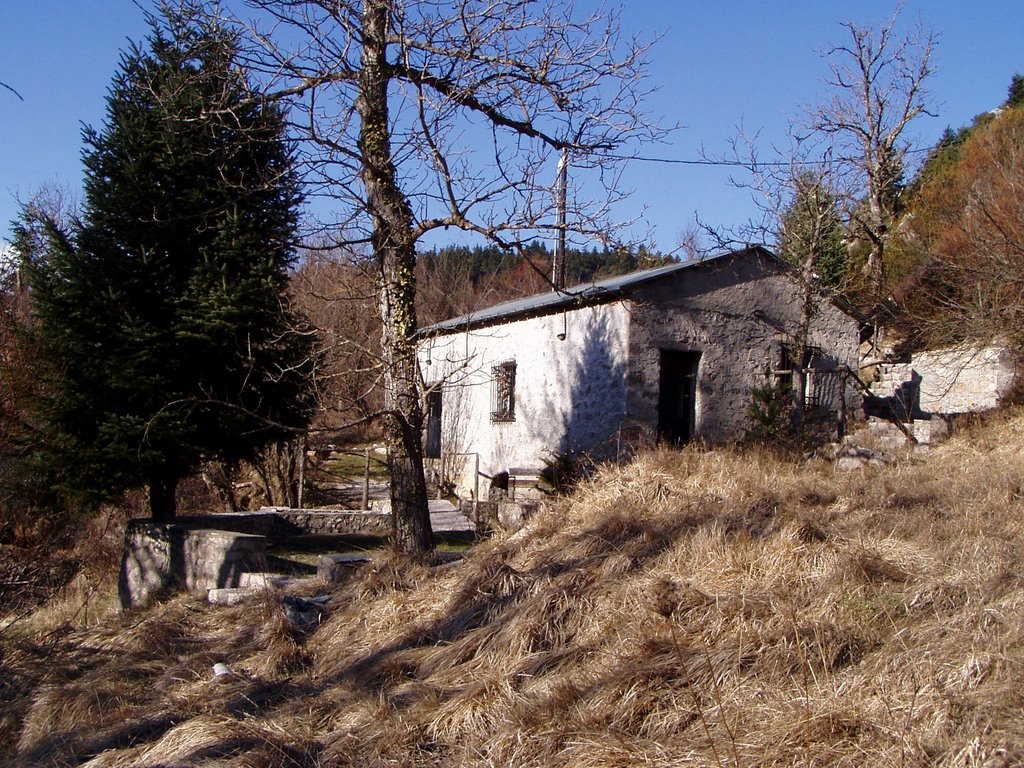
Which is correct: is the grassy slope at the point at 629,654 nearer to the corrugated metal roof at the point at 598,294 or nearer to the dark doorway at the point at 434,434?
the corrugated metal roof at the point at 598,294

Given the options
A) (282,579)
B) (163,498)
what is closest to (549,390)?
(163,498)

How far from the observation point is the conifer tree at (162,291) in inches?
418

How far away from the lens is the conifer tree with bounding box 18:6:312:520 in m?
10.6

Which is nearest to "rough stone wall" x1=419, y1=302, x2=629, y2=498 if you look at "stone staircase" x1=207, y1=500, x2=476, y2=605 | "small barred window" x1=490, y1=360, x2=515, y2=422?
"small barred window" x1=490, y1=360, x2=515, y2=422

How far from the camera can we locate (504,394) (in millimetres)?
16609

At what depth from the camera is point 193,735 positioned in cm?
490

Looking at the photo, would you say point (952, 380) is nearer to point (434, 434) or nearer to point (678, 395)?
point (678, 395)

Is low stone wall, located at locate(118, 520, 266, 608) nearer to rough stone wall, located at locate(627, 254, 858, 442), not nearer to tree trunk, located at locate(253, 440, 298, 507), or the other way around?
rough stone wall, located at locate(627, 254, 858, 442)

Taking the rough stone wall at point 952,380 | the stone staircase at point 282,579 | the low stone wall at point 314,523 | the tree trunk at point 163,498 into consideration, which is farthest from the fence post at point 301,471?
the rough stone wall at point 952,380

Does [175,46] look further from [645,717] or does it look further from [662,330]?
[645,717]

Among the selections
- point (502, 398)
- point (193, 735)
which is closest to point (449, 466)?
point (502, 398)

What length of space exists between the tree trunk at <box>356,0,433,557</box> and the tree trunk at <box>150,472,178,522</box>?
4.54 m

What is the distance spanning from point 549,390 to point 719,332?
3.04 m

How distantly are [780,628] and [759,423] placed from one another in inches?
335
